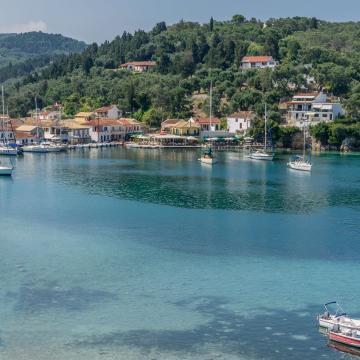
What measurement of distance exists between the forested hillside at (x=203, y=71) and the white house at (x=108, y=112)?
3.01 metres

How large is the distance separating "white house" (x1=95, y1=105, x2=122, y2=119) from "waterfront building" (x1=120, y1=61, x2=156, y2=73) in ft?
63.4

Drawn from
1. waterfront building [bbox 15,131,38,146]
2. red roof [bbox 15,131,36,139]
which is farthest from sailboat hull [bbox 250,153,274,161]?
red roof [bbox 15,131,36,139]

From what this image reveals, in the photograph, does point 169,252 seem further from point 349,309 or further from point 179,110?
point 179,110

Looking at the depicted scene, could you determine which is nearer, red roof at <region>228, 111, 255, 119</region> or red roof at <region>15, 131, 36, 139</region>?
red roof at <region>15, 131, 36, 139</region>

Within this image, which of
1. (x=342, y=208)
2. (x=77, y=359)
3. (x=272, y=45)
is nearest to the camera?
(x=77, y=359)

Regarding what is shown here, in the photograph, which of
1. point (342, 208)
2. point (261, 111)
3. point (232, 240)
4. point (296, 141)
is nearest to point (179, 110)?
point (261, 111)

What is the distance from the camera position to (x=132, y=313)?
21.6 metres

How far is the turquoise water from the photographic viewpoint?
19.7 metres

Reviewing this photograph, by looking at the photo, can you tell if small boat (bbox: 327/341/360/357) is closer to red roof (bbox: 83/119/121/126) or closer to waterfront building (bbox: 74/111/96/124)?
red roof (bbox: 83/119/121/126)

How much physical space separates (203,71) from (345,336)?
3360 inches

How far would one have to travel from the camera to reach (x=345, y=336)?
19.3 m

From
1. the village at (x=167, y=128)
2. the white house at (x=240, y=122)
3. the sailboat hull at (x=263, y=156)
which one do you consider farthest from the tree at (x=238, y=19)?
the sailboat hull at (x=263, y=156)

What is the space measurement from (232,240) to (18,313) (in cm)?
1297

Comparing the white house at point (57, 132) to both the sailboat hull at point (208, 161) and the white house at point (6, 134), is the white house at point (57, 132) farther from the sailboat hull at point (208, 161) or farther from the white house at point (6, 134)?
the sailboat hull at point (208, 161)
